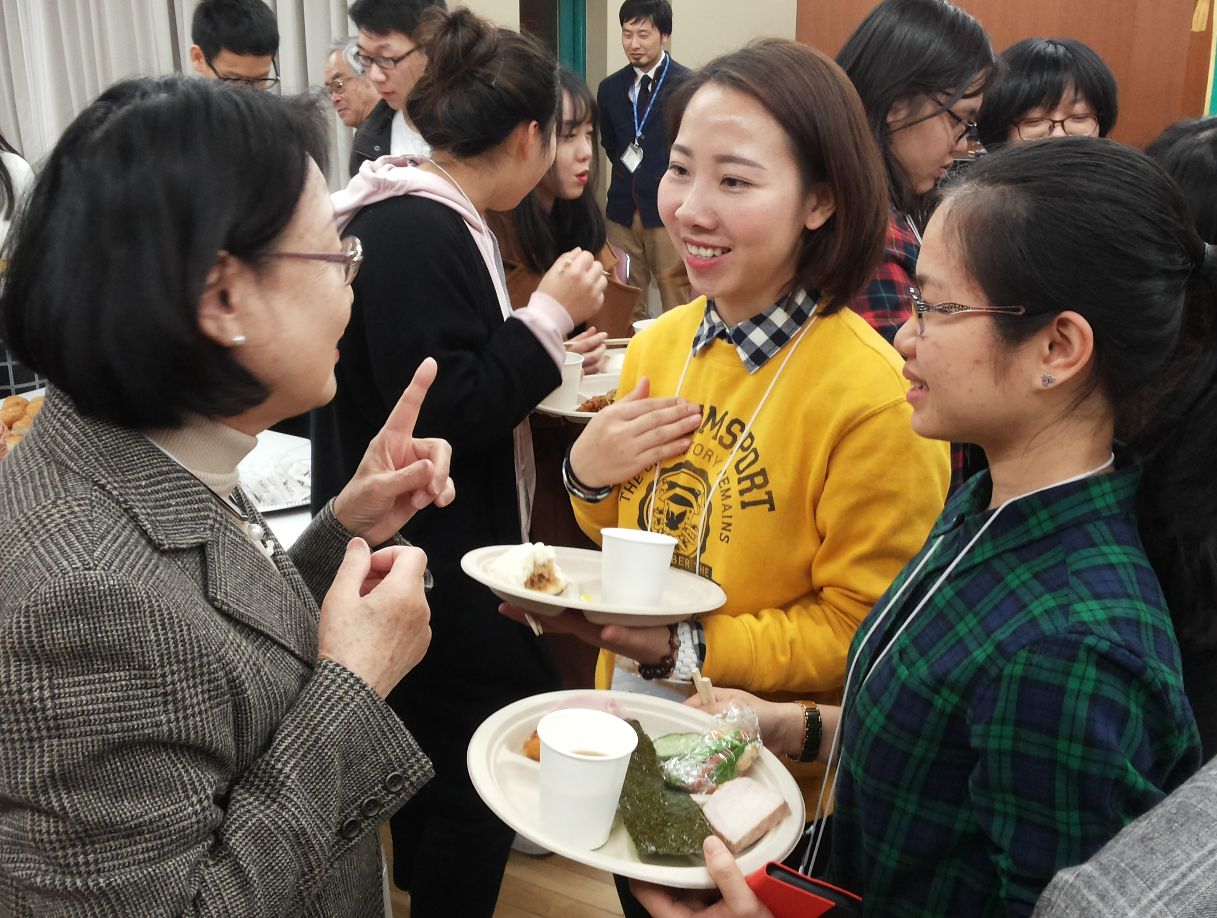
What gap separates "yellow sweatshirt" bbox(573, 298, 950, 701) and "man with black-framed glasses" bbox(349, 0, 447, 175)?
75.0 inches

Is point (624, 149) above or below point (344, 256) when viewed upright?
below

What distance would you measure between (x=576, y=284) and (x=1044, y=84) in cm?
160

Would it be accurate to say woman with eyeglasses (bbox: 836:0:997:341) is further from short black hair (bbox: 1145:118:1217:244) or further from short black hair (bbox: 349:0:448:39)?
short black hair (bbox: 349:0:448:39)

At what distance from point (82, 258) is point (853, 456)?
2.96ft

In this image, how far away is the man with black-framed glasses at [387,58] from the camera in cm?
295

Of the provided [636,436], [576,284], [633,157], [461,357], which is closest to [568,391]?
[576,284]

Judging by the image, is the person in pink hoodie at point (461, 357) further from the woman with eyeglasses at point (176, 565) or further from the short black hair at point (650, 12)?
the short black hair at point (650, 12)

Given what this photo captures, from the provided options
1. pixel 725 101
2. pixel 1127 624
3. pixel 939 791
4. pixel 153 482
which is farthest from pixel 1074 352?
pixel 153 482

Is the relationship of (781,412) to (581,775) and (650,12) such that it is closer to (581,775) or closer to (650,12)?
(581,775)

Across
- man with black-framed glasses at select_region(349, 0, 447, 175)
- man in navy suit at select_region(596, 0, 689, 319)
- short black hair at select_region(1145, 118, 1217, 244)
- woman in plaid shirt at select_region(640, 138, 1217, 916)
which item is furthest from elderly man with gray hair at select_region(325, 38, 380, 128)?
woman in plaid shirt at select_region(640, 138, 1217, 916)

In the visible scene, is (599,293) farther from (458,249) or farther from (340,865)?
(340,865)

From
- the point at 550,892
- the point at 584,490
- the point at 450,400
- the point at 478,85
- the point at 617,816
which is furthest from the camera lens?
the point at 550,892

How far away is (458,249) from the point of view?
1.72 m

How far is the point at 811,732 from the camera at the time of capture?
132 cm
